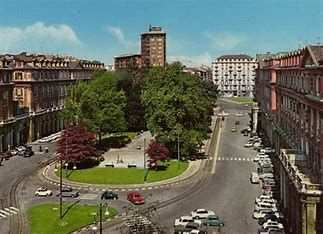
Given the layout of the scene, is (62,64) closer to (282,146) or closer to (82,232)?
(282,146)

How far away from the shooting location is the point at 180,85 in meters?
82.6

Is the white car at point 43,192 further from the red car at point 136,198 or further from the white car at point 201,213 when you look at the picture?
the white car at point 201,213

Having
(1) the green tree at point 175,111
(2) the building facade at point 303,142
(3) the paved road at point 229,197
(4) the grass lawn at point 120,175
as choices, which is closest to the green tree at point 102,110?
(1) the green tree at point 175,111

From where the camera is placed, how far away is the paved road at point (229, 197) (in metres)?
48.6

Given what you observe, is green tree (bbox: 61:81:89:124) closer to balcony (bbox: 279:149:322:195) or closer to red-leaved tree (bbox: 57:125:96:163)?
A: red-leaved tree (bbox: 57:125:96:163)

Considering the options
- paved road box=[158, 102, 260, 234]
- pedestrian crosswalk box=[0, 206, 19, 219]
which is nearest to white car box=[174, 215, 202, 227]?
paved road box=[158, 102, 260, 234]

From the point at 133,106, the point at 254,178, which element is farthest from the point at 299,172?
the point at 133,106

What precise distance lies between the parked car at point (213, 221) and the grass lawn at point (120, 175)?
1843cm

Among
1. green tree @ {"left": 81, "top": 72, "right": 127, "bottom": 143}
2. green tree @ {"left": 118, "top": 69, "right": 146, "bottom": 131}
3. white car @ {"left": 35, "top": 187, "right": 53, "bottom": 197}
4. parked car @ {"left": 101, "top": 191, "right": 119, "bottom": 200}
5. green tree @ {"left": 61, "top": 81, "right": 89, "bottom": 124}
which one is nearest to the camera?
parked car @ {"left": 101, "top": 191, "right": 119, "bottom": 200}

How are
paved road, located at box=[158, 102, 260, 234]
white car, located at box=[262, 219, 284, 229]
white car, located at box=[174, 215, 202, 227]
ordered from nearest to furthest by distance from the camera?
1. white car, located at box=[262, 219, 284, 229]
2. white car, located at box=[174, 215, 202, 227]
3. paved road, located at box=[158, 102, 260, 234]

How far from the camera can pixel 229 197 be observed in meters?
57.4

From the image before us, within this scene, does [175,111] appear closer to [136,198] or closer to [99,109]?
[99,109]

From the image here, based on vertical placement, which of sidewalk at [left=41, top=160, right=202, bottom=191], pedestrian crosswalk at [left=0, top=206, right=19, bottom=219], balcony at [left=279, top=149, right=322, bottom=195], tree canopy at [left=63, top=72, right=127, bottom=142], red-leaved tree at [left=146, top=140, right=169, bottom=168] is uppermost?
tree canopy at [left=63, top=72, right=127, bottom=142]

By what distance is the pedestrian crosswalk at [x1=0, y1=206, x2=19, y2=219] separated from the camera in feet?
166
